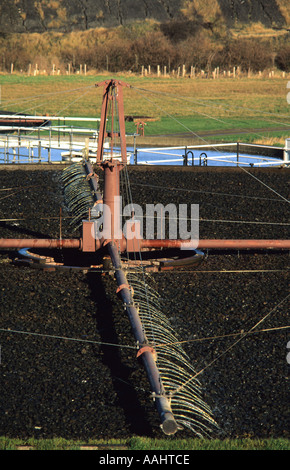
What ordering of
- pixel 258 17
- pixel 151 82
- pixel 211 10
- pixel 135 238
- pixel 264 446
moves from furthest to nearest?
pixel 258 17, pixel 211 10, pixel 151 82, pixel 135 238, pixel 264 446

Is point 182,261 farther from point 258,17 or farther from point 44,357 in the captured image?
point 258,17

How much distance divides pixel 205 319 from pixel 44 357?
279 cm

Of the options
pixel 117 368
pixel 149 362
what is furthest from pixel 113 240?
pixel 149 362

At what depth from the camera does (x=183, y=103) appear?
204 ft

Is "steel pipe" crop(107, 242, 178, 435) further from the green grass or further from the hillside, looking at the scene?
the hillside

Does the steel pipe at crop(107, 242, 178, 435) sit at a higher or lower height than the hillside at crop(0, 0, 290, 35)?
lower

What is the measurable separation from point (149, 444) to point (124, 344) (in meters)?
2.90

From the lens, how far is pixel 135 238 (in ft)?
48.1

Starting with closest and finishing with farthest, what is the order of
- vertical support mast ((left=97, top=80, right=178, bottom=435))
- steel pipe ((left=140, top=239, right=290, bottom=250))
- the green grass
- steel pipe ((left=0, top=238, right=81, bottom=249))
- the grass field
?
A: the green grass → vertical support mast ((left=97, top=80, right=178, bottom=435)) → steel pipe ((left=0, top=238, right=81, bottom=249)) → steel pipe ((left=140, top=239, right=290, bottom=250)) → the grass field

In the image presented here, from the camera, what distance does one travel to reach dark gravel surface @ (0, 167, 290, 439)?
8.78 m

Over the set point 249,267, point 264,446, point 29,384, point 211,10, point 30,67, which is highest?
point 211,10

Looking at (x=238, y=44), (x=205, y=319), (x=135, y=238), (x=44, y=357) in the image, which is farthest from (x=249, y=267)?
(x=238, y=44)

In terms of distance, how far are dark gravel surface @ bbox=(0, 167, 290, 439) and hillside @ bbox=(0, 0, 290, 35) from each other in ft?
330

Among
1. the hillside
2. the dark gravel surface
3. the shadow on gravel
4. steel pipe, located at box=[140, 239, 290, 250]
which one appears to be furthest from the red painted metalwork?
the hillside
